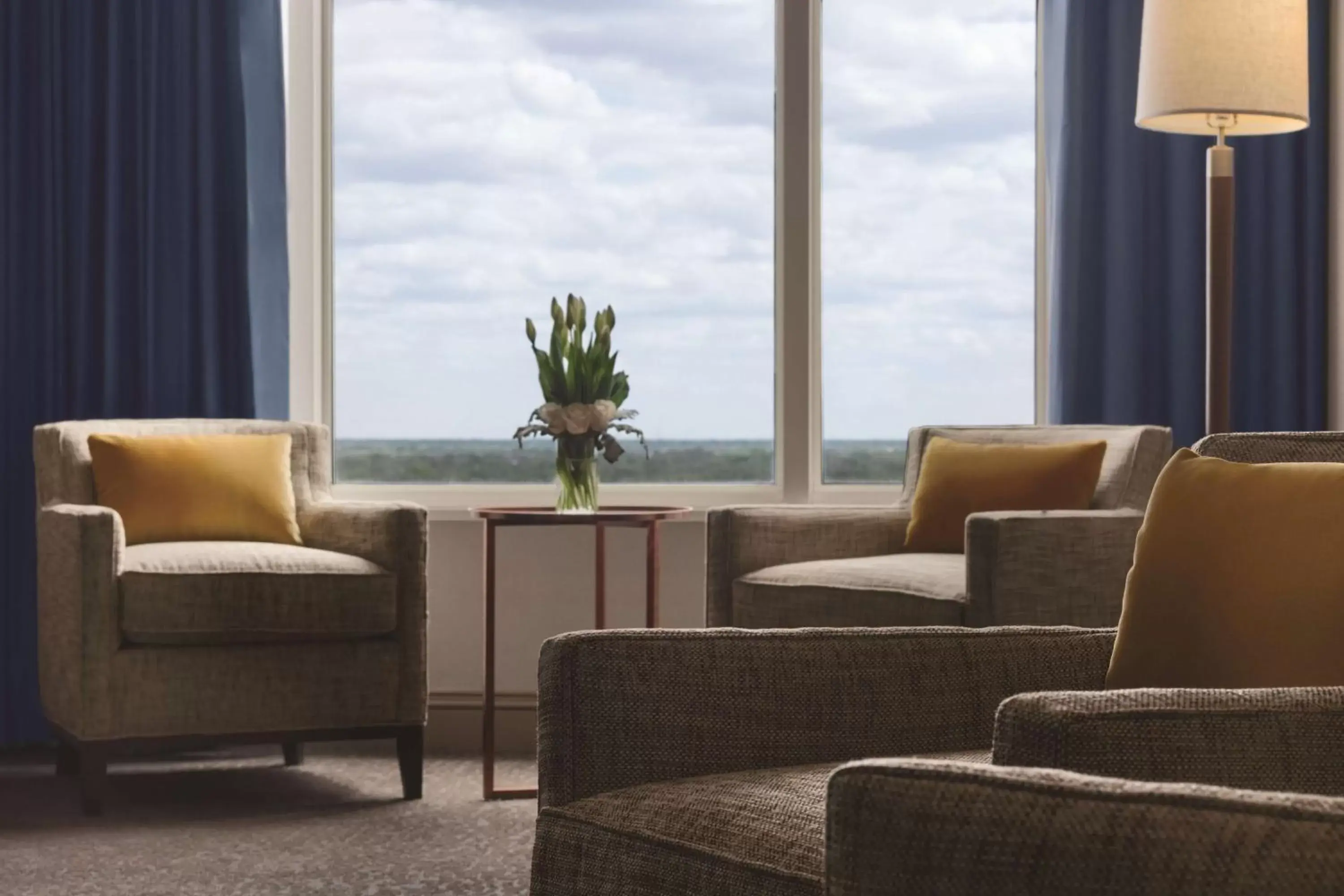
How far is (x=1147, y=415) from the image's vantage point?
4.35 meters

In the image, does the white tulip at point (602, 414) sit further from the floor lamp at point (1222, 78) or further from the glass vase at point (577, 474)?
the floor lamp at point (1222, 78)

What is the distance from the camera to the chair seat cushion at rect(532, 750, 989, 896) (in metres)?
1.40

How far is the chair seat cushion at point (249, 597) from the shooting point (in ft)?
11.1

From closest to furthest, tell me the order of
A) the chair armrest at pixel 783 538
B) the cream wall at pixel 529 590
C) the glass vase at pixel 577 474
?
the chair armrest at pixel 783 538 → the glass vase at pixel 577 474 → the cream wall at pixel 529 590

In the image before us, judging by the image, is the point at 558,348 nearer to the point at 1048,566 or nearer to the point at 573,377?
the point at 573,377

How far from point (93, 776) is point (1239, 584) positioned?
8.83 ft

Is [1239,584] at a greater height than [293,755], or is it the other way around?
[1239,584]

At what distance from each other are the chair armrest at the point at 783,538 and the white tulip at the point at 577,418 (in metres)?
0.36

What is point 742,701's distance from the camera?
1.63m

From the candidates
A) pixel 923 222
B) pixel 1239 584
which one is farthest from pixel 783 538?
pixel 1239 584

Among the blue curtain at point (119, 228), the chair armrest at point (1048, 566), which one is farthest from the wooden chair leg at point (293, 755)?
the chair armrest at point (1048, 566)

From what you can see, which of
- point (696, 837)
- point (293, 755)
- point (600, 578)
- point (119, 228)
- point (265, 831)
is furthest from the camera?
point (119, 228)

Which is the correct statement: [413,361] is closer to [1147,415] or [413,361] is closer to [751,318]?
[751,318]

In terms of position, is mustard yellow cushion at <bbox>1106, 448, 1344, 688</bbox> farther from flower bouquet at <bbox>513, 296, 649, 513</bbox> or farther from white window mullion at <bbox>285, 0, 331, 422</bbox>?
white window mullion at <bbox>285, 0, 331, 422</bbox>
